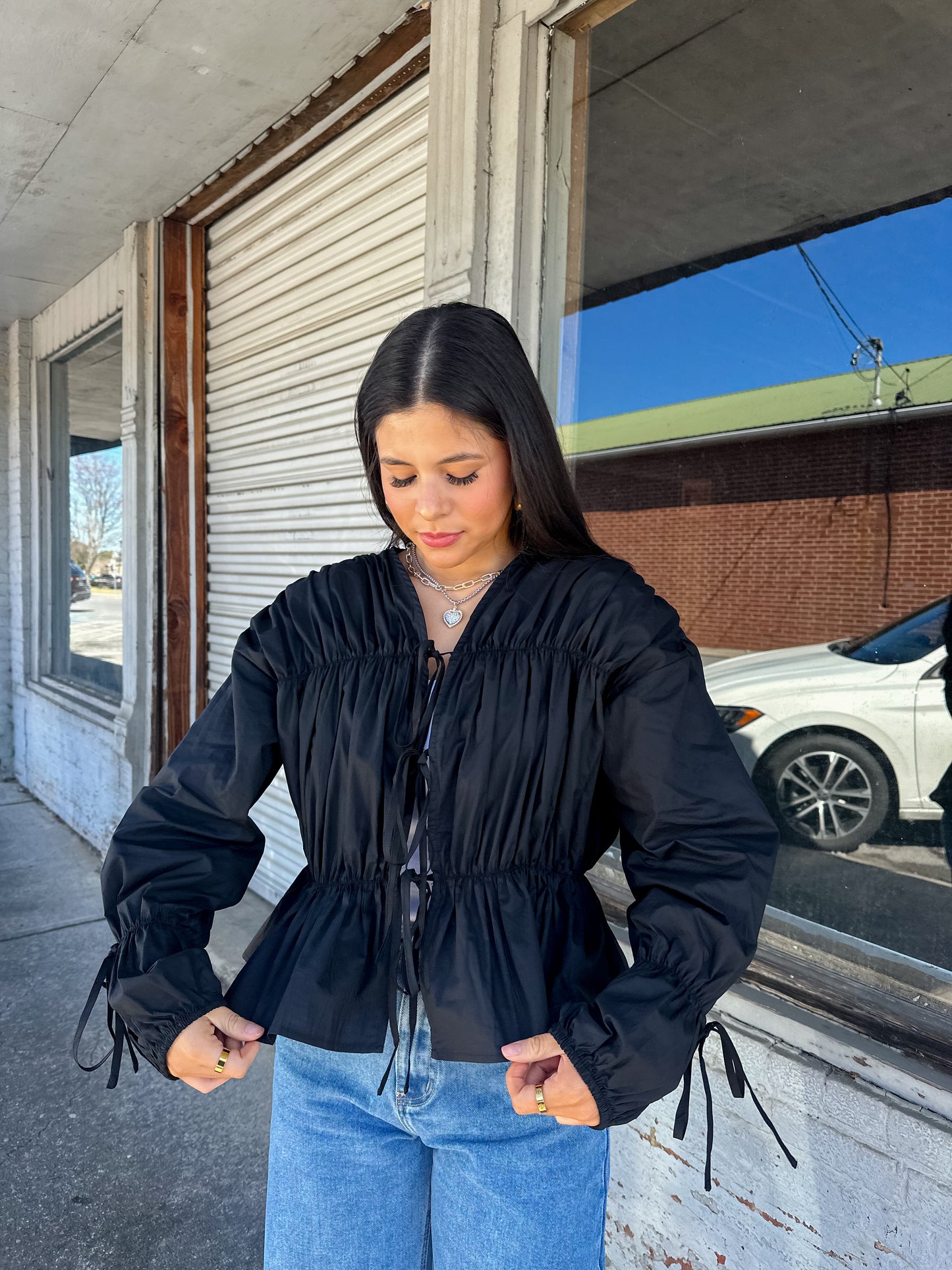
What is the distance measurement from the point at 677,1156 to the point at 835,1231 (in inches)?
14.8

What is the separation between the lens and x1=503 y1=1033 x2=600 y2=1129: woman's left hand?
1.00 meters

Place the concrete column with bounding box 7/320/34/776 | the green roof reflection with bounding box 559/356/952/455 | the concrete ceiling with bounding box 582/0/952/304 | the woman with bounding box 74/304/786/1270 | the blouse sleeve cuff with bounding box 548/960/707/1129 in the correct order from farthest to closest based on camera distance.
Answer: the concrete column with bounding box 7/320/34/776 < the concrete ceiling with bounding box 582/0/952/304 < the green roof reflection with bounding box 559/356/952/455 < the woman with bounding box 74/304/786/1270 < the blouse sleeve cuff with bounding box 548/960/707/1129

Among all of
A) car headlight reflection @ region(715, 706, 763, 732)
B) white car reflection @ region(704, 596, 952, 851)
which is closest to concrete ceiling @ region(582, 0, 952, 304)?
white car reflection @ region(704, 596, 952, 851)

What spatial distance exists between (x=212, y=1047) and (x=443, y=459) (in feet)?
2.71

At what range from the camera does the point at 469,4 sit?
2.44 m

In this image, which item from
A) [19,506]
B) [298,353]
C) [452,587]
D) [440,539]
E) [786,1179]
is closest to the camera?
[440,539]

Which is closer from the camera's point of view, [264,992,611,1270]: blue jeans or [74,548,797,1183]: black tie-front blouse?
[74,548,797,1183]: black tie-front blouse

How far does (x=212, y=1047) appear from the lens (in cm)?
112

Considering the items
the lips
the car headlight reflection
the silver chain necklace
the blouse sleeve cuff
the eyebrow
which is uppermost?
the eyebrow

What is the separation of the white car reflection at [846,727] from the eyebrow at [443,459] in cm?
149

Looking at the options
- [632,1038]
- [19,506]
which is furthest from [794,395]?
[19,506]

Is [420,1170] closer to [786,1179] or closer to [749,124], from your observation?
[786,1179]

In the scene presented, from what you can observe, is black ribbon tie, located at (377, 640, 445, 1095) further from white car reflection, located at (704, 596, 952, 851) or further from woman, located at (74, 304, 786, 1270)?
white car reflection, located at (704, 596, 952, 851)

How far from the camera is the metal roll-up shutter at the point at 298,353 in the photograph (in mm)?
3072
